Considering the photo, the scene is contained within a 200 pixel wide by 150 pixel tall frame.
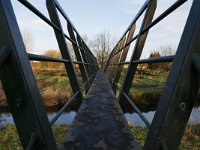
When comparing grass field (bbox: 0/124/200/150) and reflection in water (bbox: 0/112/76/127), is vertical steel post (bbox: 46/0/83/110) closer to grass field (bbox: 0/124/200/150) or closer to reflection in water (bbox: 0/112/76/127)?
grass field (bbox: 0/124/200/150)

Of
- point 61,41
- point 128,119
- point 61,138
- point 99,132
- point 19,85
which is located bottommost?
point 128,119

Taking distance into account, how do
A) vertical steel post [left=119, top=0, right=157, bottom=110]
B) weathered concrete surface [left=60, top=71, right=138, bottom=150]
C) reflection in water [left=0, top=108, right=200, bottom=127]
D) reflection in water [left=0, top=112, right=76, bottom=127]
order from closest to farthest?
weathered concrete surface [left=60, top=71, right=138, bottom=150] < vertical steel post [left=119, top=0, right=157, bottom=110] < reflection in water [left=0, top=108, right=200, bottom=127] < reflection in water [left=0, top=112, right=76, bottom=127]

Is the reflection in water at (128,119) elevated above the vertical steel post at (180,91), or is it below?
below

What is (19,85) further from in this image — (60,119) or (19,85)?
(60,119)

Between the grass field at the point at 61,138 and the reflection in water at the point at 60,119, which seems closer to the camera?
the grass field at the point at 61,138

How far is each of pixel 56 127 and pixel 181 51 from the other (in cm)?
1794

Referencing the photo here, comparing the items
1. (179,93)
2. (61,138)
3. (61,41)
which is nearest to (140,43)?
(61,41)

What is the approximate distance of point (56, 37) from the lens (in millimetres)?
2564

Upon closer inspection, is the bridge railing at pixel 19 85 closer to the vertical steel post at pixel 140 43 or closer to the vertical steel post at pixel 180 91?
the vertical steel post at pixel 180 91

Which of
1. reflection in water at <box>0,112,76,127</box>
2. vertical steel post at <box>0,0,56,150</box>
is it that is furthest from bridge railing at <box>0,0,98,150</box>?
reflection in water at <box>0,112,76,127</box>

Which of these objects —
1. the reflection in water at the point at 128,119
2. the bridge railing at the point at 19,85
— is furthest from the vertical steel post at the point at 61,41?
the reflection in water at the point at 128,119

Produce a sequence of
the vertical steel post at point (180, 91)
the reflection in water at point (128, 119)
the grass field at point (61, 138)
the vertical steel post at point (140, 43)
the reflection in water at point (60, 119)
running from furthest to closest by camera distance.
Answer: the reflection in water at point (60, 119)
the reflection in water at point (128, 119)
the grass field at point (61, 138)
the vertical steel post at point (140, 43)
the vertical steel post at point (180, 91)

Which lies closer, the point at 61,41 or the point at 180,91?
the point at 180,91

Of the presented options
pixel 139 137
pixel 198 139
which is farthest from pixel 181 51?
pixel 198 139
